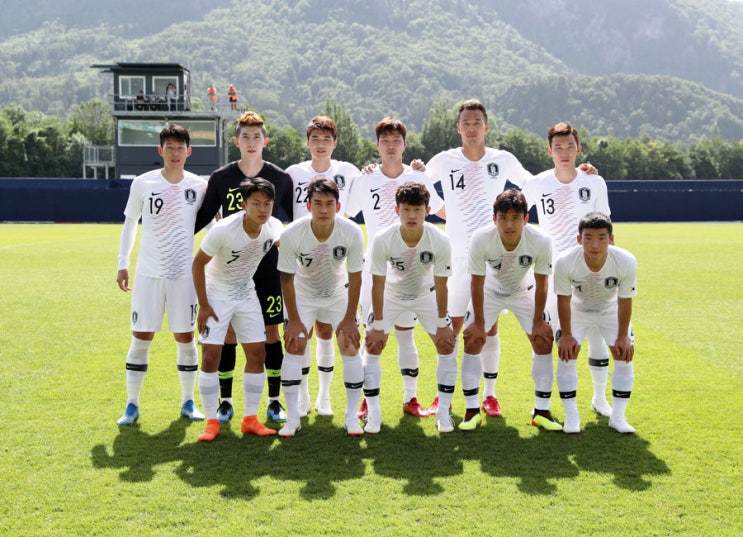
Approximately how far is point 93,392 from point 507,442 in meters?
3.56

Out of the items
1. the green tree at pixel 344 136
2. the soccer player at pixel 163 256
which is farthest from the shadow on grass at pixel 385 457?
the green tree at pixel 344 136

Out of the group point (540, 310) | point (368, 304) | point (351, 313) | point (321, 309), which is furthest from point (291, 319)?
point (540, 310)

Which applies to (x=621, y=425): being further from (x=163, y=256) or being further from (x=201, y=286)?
(x=163, y=256)

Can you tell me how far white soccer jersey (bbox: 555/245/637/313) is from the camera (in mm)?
5164

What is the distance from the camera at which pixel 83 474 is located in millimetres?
4406

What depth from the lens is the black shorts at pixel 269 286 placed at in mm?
5523

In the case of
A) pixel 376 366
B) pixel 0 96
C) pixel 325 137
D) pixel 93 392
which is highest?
pixel 0 96

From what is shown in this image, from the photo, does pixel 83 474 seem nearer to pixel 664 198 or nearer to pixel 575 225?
pixel 575 225

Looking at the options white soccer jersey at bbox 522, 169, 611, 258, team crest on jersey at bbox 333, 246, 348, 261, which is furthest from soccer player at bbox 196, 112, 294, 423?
white soccer jersey at bbox 522, 169, 611, 258

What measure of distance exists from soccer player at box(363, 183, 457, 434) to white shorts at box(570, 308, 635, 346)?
3.06ft

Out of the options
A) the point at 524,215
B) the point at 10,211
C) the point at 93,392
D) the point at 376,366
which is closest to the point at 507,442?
the point at 376,366

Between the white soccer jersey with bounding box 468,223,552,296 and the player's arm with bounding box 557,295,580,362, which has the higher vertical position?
the white soccer jersey with bounding box 468,223,552,296

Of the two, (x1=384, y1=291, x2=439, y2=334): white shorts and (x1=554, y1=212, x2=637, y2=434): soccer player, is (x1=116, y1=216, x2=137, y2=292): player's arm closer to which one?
(x1=384, y1=291, x2=439, y2=334): white shorts

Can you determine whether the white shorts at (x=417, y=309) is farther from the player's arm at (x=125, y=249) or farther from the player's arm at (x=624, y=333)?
the player's arm at (x=125, y=249)
